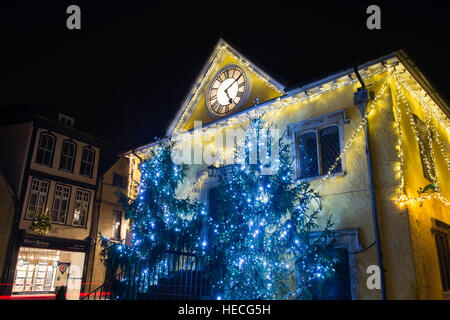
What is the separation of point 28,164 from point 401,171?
20906 millimetres

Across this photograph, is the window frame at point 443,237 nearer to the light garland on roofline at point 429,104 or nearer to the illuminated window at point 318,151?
the illuminated window at point 318,151

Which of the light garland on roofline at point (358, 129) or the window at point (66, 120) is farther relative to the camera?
the window at point (66, 120)

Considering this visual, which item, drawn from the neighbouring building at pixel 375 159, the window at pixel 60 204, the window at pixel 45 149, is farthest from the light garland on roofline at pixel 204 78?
the window at pixel 60 204

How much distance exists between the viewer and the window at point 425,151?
34.3 feet

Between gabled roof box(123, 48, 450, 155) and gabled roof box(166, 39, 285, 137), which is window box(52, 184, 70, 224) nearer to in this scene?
gabled roof box(166, 39, 285, 137)

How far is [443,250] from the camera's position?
32.7 feet

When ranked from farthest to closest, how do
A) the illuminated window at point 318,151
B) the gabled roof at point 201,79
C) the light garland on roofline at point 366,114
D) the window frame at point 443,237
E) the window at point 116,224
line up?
the window at point 116,224 < the gabled roof at point 201,79 < the illuminated window at point 318,151 < the window frame at point 443,237 < the light garland on roofline at point 366,114

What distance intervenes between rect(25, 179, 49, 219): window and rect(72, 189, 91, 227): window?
2.36 meters

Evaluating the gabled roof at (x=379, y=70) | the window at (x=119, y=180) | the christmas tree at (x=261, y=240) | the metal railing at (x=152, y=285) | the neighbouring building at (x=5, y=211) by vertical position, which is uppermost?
the window at (x=119, y=180)

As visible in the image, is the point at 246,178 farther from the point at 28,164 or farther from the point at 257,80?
the point at 28,164

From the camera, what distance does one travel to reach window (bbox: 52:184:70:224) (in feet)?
73.9

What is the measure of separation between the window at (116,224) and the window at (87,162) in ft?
12.3

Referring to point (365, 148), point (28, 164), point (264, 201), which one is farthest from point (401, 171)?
point (28, 164)
